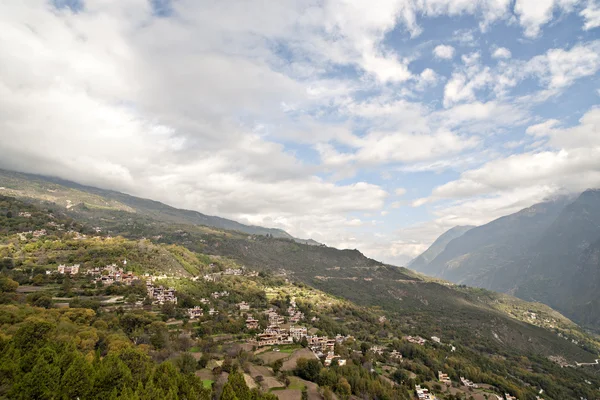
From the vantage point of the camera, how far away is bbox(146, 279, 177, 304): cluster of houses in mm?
72688

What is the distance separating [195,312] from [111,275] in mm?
25431

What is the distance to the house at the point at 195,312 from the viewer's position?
231 ft

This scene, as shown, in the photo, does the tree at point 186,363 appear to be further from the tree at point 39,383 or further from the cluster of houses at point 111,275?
the cluster of houses at point 111,275

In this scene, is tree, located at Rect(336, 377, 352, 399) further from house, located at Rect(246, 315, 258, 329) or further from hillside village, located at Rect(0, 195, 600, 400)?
house, located at Rect(246, 315, 258, 329)

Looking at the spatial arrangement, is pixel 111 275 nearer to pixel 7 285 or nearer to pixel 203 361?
pixel 7 285

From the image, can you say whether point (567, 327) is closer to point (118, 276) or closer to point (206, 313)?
point (206, 313)

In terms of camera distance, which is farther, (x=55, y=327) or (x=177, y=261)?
(x=177, y=261)

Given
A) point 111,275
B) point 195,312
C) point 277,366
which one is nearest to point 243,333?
point 195,312

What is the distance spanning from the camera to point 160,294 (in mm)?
75562

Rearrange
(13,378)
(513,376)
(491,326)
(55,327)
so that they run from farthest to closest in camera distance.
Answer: (491,326) → (513,376) → (55,327) → (13,378)

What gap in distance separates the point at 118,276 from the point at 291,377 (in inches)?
2152

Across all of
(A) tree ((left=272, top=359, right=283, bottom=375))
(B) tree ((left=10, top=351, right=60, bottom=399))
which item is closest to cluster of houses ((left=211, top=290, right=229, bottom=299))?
(A) tree ((left=272, top=359, right=283, bottom=375))

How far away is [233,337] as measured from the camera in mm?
62250

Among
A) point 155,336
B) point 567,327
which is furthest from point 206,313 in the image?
point 567,327
